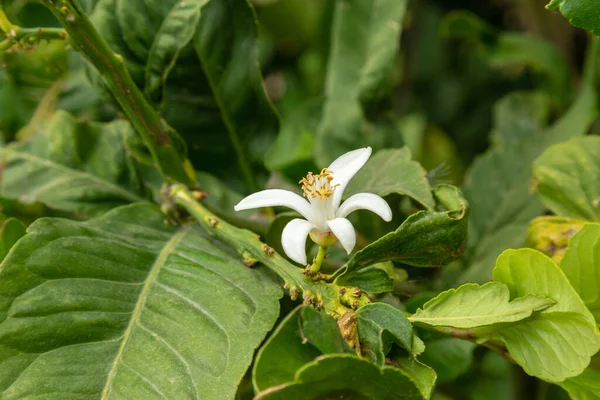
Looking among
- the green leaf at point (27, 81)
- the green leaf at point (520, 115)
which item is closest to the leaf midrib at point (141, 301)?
the green leaf at point (27, 81)

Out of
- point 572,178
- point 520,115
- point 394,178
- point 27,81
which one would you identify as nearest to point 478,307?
point 394,178

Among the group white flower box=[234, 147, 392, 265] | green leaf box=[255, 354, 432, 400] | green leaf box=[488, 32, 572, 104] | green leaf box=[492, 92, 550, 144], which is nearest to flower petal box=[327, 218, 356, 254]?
white flower box=[234, 147, 392, 265]

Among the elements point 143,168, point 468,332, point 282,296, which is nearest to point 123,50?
point 143,168

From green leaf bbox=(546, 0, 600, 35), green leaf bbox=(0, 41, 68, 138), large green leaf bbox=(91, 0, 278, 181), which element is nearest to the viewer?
green leaf bbox=(546, 0, 600, 35)

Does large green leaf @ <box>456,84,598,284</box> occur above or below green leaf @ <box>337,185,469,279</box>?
below

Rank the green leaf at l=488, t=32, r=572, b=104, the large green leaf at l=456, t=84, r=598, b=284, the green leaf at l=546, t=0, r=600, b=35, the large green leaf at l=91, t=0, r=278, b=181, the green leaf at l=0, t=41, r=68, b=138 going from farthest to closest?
the green leaf at l=488, t=32, r=572, b=104
the green leaf at l=0, t=41, r=68, b=138
the large green leaf at l=456, t=84, r=598, b=284
the large green leaf at l=91, t=0, r=278, b=181
the green leaf at l=546, t=0, r=600, b=35

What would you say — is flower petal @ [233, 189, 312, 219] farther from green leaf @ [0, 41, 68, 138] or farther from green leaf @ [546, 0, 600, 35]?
green leaf @ [0, 41, 68, 138]

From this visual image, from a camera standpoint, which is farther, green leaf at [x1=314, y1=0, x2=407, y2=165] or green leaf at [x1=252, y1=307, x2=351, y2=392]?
green leaf at [x1=314, y1=0, x2=407, y2=165]
